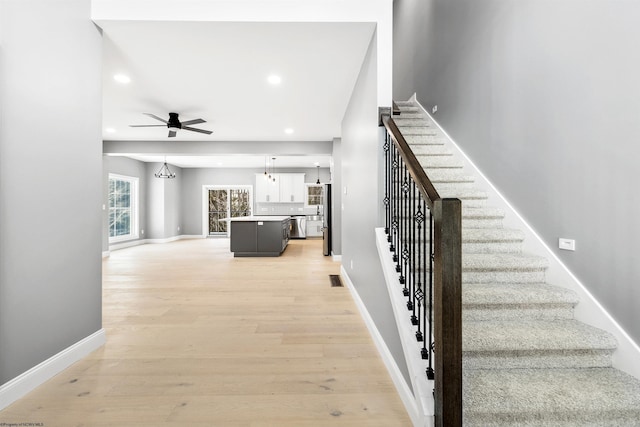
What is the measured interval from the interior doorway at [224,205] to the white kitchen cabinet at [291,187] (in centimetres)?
128

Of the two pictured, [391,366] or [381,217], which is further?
[381,217]

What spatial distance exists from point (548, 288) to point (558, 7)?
206 cm

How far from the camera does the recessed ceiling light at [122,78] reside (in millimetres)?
3402

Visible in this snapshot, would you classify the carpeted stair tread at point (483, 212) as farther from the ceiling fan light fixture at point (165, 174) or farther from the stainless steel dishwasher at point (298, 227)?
the stainless steel dishwasher at point (298, 227)

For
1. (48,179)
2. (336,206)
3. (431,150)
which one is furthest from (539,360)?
(336,206)

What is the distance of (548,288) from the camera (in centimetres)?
201

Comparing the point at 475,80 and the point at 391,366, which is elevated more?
the point at 475,80

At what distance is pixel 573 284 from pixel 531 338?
0.64 m

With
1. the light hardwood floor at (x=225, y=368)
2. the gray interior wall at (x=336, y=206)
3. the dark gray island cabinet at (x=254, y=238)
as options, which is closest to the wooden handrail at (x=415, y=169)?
the light hardwood floor at (x=225, y=368)

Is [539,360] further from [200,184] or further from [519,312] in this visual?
[200,184]

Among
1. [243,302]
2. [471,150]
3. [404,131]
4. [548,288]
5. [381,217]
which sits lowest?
[243,302]

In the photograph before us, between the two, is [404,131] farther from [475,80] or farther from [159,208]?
[159,208]

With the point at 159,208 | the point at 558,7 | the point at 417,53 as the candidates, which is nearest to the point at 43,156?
the point at 558,7

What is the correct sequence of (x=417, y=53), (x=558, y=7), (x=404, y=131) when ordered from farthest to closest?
(x=417, y=53)
(x=404, y=131)
(x=558, y=7)
